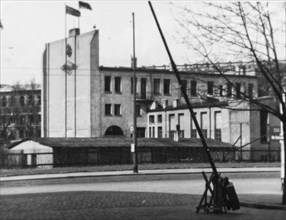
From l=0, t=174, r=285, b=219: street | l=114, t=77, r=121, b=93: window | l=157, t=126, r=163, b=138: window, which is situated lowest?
l=0, t=174, r=285, b=219: street

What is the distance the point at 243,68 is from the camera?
609 inches

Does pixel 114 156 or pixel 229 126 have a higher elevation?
pixel 229 126

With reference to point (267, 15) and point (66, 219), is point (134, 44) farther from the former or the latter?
point (66, 219)

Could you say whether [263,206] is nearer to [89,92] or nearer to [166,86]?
[89,92]

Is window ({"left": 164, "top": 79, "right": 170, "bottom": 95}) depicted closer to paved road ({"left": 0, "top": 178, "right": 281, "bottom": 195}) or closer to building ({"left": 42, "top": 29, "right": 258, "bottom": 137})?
building ({"left": 42, "top": 29, "right": 258, "bottom": 137})

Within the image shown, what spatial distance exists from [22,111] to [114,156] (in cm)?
4579

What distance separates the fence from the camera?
46.5 metres

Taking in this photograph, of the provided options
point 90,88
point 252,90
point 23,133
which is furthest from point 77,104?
point 252,90

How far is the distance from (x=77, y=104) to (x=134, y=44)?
3709 centimetres

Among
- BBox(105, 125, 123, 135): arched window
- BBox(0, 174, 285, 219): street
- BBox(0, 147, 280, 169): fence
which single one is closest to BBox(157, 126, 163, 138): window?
BBox(105, 125, 123, 135): arched window

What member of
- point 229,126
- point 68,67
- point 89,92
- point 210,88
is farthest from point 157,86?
point 210,88

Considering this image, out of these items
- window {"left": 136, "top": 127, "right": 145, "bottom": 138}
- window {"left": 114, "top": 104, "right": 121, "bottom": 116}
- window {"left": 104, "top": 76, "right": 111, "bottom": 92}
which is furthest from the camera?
window {"left": 136, "top": 127, "right": 145, "bottom": 138}

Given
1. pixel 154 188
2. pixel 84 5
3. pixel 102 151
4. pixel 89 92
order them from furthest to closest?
pixel 89 92, pixel 84 5, pixel 102 151, pixel 154 188

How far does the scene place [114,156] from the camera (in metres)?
50.8
